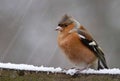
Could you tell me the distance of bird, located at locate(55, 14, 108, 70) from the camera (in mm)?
3738

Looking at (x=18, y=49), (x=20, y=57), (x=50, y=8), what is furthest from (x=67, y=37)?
(x=50, y=8)

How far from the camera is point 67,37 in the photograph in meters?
3.79

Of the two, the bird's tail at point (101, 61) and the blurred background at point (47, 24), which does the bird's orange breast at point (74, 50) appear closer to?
the bird's tail at point (101, 61)

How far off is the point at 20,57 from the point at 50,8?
176cm

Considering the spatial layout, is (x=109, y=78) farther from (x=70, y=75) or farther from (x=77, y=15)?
(x=77, y=15)

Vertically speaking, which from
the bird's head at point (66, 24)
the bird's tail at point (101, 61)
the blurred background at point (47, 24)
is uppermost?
the blurred background at point (47, 24)

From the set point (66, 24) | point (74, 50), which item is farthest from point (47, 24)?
point (74, 50)

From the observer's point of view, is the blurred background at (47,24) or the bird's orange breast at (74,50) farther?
the blurred background at (47,24)

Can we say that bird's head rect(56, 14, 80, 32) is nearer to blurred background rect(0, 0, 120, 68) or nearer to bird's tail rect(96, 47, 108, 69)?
bird's tail rect(96, 47, 108, 69)

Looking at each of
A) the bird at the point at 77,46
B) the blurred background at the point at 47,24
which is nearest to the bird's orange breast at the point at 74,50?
the bird at the point at 77,46

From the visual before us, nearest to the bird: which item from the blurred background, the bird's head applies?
the bird's head

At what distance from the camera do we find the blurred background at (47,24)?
8648 millimetres

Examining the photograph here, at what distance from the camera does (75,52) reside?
3.74 metres

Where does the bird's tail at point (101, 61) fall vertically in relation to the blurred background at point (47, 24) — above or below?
below
